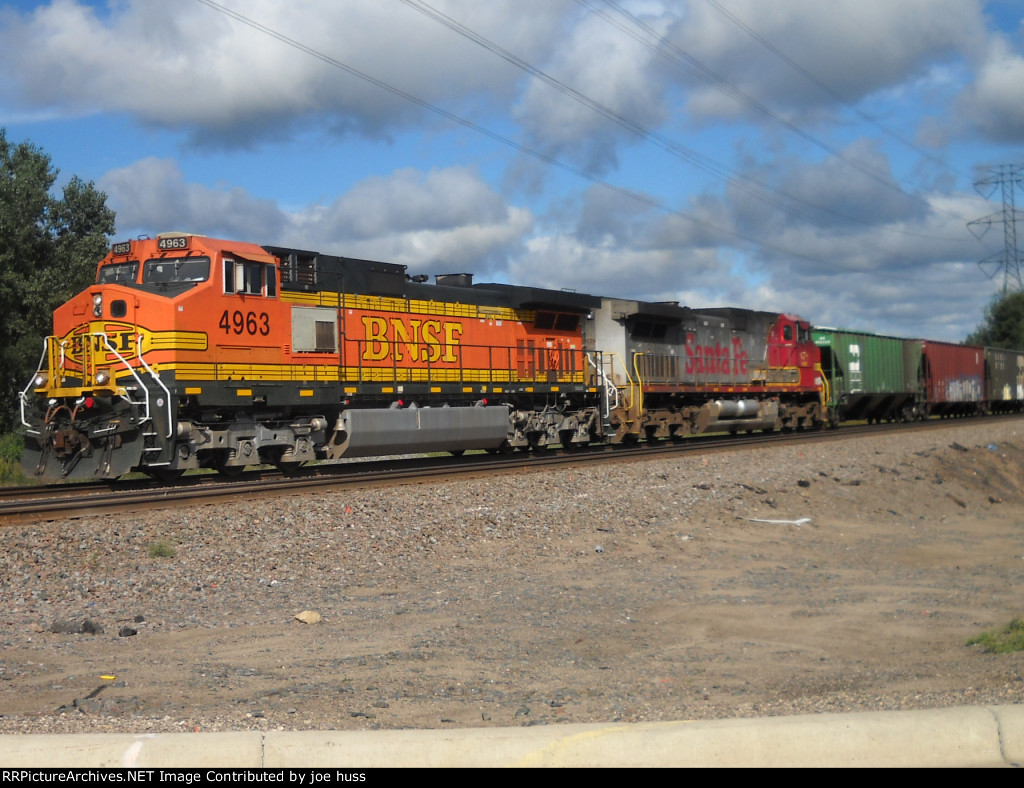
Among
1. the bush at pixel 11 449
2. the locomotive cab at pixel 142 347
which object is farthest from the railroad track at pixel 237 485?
the bush at pixel 11 449

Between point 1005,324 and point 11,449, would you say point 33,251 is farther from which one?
point 1005,324

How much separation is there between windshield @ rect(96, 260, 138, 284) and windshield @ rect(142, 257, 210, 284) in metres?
0.25

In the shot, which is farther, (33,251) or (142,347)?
(33,251)

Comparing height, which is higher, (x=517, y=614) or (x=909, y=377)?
(x=909, y=377)

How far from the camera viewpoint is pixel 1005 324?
94312mm

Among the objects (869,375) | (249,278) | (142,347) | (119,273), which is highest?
(119,273)

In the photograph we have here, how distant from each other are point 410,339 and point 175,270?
4898 mm

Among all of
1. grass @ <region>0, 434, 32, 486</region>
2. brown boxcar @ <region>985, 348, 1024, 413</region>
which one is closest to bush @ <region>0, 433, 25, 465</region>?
grass @ <region>0, 434, 32, 486</region>

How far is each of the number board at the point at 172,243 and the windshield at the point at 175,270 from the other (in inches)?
6.4

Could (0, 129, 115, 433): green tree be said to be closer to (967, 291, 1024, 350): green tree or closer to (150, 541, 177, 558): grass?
(150, 541, 177, 558): grass

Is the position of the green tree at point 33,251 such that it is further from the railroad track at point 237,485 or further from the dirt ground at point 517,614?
the dirt ground at point 517,614

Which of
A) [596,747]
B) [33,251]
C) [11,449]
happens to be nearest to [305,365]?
[11,449]

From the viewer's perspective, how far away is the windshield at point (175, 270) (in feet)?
49.0

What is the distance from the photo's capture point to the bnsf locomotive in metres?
14.3
